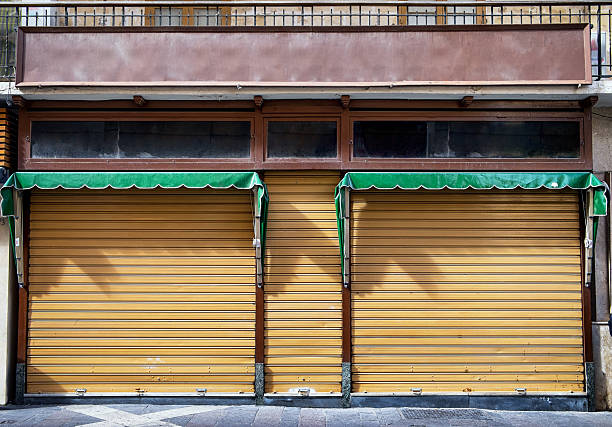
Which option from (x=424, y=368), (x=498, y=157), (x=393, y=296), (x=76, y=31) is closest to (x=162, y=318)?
(x=393, y=296)

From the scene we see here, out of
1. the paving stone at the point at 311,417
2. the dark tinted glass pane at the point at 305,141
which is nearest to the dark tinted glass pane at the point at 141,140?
the dark tinted glass pane at the point at 305,141

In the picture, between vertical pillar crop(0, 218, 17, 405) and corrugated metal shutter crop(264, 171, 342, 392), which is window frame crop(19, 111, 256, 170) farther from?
vertical pillar crop(0, 218, 17, 405)

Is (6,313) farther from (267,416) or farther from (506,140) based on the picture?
(506,140)

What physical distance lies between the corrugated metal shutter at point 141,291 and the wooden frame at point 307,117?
49 centimetres

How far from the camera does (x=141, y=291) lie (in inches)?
320

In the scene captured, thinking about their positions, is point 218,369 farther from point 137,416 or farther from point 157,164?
point 157,164

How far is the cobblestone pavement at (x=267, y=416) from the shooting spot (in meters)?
7.11

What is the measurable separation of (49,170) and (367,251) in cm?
502

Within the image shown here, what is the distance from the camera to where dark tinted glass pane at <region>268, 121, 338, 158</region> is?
815 centimetres

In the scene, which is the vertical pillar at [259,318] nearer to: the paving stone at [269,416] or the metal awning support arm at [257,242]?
the metal awning support arm at [257,242]

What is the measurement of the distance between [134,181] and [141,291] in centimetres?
171

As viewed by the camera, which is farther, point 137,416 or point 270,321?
point 270,321

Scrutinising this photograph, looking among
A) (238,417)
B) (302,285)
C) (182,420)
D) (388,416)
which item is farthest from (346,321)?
(182,420)

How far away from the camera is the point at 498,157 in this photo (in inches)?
317
